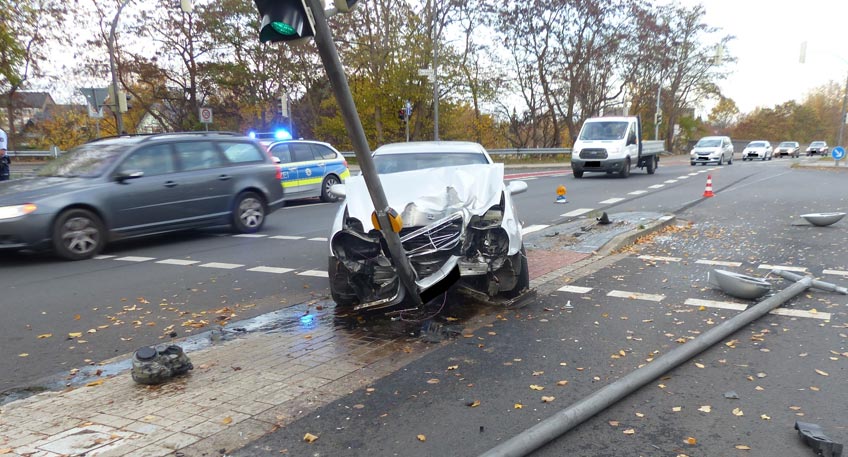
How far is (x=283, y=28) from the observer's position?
10.7 feet

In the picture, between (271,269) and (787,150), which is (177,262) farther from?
(787,150)

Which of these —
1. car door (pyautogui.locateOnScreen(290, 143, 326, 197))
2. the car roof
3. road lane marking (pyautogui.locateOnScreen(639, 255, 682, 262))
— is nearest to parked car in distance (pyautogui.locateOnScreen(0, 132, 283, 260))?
car door (pyautogui.locateOnScreen(290, 143, 326, 197))

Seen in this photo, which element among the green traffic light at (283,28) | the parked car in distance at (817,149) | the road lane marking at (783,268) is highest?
the green traffic light at (283,28)

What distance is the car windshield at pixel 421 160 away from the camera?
24.6 feet

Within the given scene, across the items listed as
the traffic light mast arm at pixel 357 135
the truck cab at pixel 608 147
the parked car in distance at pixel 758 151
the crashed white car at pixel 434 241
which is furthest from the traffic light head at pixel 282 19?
the parked car in distance at pixel 758 151

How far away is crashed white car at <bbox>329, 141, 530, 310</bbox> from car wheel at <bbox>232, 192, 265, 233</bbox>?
17.3 feet

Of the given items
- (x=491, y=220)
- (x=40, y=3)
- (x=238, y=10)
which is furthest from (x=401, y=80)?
(x=491, y=220)

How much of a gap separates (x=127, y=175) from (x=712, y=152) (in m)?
32.0

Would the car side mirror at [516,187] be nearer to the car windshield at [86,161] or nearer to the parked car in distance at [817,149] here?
the car windshield at [86,161]

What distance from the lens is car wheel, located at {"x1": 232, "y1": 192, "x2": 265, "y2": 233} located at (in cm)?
1055

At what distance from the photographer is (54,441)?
3.22 m

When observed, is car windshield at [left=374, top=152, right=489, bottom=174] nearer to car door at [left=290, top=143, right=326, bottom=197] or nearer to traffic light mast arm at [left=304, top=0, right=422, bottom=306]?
traffic light mast arm at [left=304, top=0, right=422, bottom=306]

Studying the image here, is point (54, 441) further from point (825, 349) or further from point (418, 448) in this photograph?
point (825, 349)

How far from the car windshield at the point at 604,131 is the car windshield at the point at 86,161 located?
56.5 ft
